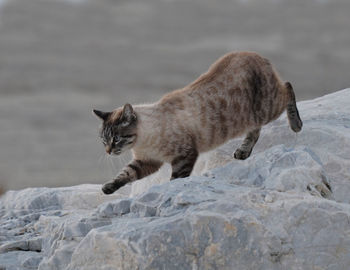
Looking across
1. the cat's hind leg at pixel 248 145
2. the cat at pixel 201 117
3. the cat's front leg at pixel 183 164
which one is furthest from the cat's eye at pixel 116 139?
the cat's hind leg at pixel 248 145

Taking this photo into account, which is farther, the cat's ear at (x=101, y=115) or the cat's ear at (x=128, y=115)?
the cat's ear at (x=101, y=115)

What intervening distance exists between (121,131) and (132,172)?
1.86 ft

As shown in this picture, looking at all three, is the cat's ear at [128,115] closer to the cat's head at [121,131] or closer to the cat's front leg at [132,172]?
the cat's head at [121,131]

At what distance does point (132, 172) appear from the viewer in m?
6.61

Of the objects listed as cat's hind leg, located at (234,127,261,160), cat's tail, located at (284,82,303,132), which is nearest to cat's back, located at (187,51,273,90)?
cat's tail, located at (284,82,303,132)

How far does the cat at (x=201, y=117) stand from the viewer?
21.0 feet

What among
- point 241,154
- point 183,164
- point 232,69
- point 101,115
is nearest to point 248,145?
point 241,154

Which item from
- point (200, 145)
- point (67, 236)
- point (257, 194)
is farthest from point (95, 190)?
point (257, 194)

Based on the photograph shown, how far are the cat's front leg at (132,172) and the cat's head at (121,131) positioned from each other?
12.0 inches

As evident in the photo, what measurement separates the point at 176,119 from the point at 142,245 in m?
2.64

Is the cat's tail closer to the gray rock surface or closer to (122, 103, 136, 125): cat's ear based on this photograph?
the gray rock surface

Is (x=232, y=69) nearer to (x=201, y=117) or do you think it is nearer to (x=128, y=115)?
(x=201, y=117)

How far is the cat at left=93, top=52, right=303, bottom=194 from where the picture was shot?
21.0 ft

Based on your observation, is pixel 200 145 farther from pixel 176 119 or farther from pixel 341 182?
pixel 341 182
